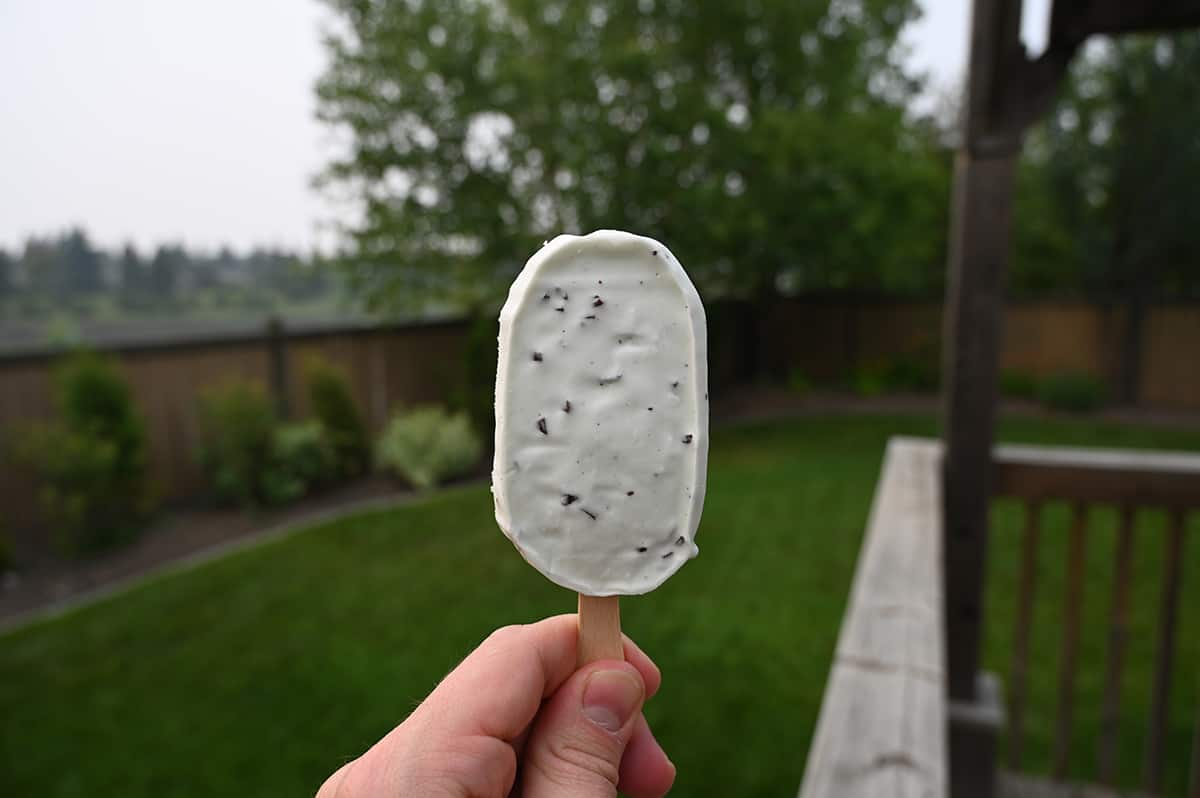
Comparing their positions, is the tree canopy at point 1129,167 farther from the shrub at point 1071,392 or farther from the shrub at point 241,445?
the shrub at point 241,445

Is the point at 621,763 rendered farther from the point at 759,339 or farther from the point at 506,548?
the point at 759,339

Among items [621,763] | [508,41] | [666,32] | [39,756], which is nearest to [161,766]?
[39,756]

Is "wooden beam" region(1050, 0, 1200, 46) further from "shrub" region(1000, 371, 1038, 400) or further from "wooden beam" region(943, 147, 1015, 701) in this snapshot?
"shrub" region(1000, 371, 1038, 400)

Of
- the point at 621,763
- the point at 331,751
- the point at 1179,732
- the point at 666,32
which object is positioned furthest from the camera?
the point at 666,32

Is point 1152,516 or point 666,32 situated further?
point 666,32

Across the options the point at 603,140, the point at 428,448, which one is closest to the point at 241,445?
the point at 428,448
